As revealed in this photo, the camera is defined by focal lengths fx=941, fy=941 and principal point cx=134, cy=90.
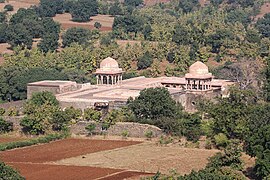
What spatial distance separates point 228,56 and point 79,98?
77.0ft

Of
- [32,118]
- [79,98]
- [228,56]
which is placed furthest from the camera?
[228,56]

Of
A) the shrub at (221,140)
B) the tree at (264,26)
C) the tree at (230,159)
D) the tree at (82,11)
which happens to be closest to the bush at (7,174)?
the tree at (230,159)

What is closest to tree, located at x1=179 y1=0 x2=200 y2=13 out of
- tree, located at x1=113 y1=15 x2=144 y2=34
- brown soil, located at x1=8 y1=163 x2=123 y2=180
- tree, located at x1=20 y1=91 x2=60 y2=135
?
tree, located at x1=113 y1=15 x2=144 y2=34

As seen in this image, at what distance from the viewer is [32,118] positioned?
52.6 metres

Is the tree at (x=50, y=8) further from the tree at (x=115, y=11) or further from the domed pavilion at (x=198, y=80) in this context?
the domed pavilion at (x=198, y=80)

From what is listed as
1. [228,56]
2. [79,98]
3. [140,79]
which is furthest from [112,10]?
[79,98]

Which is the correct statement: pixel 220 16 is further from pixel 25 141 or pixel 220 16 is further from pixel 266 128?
pixel 266 128

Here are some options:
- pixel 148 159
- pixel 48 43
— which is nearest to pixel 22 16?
pixel 48 43

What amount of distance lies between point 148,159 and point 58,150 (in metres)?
5.51

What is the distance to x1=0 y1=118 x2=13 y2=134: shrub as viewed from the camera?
176ft

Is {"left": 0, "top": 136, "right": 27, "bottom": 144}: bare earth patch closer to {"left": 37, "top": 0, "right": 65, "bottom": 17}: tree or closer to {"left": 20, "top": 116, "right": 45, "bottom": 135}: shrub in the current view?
{"left": 20, "top": 116, "right": 45, "bottom": 135}: shrub

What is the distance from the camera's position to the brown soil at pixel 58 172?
138 feet

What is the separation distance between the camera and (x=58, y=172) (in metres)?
43.1

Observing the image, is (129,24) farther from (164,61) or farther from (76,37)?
(164,61)
